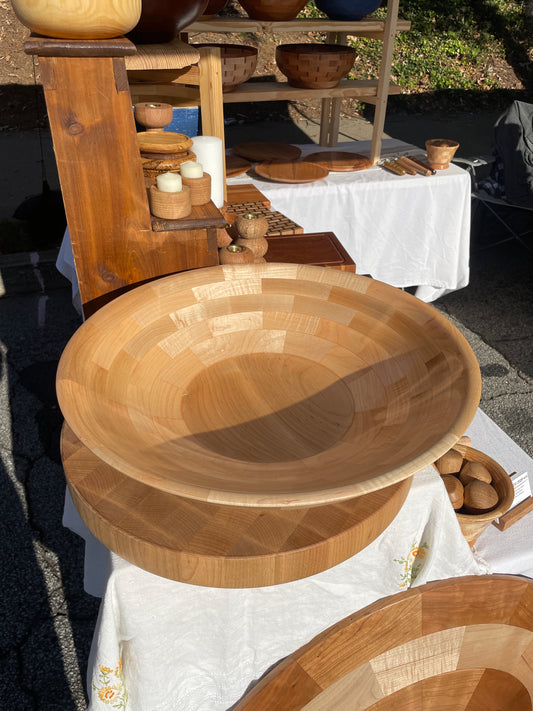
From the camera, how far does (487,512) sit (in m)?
1.27

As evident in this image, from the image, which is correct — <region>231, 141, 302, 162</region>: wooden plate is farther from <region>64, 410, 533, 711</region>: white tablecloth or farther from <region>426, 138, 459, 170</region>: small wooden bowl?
<region>64, 410, 533, 711</region>: white tablecloth

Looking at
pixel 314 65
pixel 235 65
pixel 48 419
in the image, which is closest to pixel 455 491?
pixel 48 419

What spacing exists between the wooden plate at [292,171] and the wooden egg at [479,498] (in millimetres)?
1847

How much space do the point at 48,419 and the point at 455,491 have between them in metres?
1.78

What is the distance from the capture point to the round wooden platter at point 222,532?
78 centimetres

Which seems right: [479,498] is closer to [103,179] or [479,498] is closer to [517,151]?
[103,179]

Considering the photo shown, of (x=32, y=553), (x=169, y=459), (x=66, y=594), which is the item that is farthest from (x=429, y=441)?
(x=32, y=553)

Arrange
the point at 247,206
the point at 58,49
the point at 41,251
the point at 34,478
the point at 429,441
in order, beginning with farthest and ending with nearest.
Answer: the point at 41,251 < the point at 247,206 < the point at 34,478 < the point at 58,49 < the point at 429,441

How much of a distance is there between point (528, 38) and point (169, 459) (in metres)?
10.5

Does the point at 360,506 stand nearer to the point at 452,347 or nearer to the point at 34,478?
the point at 452,347

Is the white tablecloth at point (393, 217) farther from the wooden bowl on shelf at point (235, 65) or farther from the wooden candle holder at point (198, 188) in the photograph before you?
the wooden candle holder at point (198, 188)

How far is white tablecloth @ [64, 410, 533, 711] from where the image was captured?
88 centimetres

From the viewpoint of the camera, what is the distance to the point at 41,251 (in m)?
3.73

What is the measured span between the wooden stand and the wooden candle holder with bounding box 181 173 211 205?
90 millimetres
